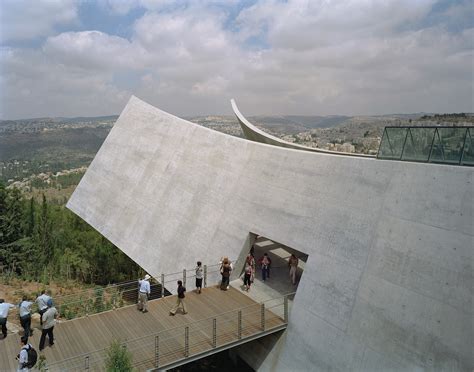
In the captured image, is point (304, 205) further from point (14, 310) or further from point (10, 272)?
point (10, 272)

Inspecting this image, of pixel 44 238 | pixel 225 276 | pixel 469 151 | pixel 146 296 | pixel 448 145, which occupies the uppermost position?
pixel 448 145

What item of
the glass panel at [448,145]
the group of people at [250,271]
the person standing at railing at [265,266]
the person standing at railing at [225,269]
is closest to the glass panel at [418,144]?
the glass panel at [448,145]

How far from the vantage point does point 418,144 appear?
9.03m

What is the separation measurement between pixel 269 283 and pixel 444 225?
18.9 feet

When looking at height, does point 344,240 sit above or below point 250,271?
above

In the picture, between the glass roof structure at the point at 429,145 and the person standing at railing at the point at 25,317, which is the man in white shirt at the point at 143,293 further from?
the glass roof structure at the point at 429,145

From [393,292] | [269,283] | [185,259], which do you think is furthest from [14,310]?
[393,292]

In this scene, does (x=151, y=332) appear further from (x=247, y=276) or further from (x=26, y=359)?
(x=247, y=276)

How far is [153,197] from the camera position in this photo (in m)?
15.9

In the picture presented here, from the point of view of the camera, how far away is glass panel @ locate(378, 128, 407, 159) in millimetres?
9414

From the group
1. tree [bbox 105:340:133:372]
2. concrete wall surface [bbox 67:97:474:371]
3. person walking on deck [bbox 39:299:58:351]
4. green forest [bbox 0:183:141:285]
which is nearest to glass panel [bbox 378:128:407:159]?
concrete wall surface [bbox 67:97:474:371]

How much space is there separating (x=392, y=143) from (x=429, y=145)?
94cm

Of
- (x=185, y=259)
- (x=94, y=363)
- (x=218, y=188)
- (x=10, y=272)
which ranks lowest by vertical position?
(x=10, y=272)

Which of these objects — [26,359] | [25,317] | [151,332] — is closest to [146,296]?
[151,332]
